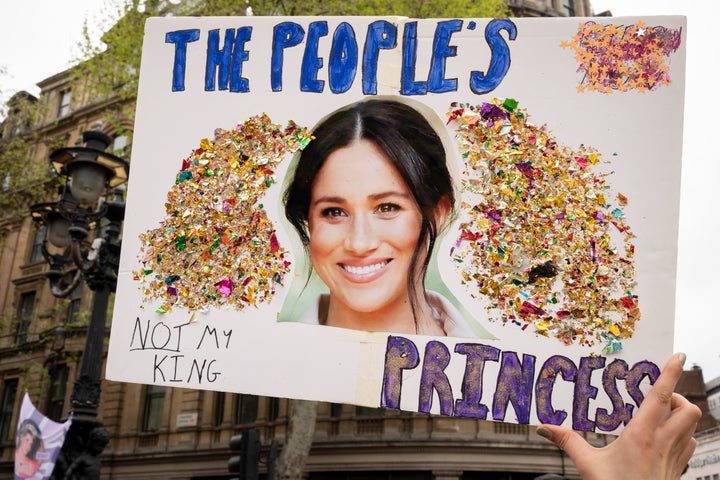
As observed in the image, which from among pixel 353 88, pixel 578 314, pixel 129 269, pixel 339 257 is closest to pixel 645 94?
pixel 578 314

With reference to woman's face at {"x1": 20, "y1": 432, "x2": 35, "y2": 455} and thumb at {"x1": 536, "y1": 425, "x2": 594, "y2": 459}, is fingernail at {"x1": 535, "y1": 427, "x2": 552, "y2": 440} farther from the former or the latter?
woman's face at {"x1": 20, "y1": 432, "x2": 35, "y2": 455}

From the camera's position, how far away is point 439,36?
266 cm

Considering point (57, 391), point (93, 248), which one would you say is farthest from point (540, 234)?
point (57, 391)

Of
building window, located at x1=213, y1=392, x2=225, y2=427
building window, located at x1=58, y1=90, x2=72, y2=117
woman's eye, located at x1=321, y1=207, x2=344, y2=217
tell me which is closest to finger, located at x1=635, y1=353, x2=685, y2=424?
woman's eye, located at x1=321, y1=207, x2=344, y2=217

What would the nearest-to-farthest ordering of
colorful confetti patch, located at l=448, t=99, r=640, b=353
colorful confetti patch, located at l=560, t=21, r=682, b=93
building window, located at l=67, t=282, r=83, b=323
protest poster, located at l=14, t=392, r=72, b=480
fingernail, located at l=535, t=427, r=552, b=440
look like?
fingernail, located at l=535, t=427, r=552, b=440
colorful confetti patch, located at l=448, t=99, r=640, b=353
colorful confetti patch, located at l=560, t=21, r=682, b=93
protest poster, located at l=14, t=392, r=72, b=480
building window, located at l=67, t=282, r=83, b=323

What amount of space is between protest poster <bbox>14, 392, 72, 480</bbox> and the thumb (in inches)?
190

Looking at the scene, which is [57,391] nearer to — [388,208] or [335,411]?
[335,411]

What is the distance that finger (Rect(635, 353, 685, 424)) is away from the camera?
203 cm

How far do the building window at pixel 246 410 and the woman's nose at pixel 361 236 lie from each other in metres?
22.0

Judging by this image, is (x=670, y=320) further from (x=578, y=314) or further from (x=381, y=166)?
(x=381, y=166)

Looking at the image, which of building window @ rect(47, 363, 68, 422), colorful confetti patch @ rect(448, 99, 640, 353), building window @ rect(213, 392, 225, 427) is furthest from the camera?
building window @ rect(47, 363, 68, 422)

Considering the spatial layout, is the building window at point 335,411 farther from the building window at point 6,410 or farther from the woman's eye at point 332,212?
the woman's eye at point 332,212

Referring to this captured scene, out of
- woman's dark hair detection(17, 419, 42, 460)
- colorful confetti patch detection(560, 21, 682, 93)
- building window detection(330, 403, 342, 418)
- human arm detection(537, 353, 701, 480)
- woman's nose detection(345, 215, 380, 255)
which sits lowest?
human arm detection(537, 353, 701, 480)

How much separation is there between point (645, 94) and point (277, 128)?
1281 millimetres
